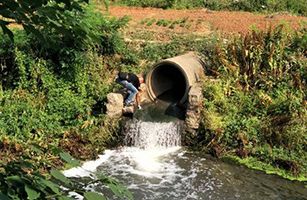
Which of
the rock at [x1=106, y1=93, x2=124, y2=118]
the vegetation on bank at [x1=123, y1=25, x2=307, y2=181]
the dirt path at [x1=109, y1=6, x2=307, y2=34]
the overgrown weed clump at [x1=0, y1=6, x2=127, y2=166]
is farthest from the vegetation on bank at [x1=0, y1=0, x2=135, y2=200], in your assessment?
the dirt path at [x1=109, y1=6, x2=307, y2=34]

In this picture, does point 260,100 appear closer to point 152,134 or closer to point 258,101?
point 258,101

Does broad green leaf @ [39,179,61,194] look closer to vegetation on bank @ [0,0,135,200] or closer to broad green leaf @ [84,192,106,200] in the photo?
broad green leaf @ [84,192,106,200]

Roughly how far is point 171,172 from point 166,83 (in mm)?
4094

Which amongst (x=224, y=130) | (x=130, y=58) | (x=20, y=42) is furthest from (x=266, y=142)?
(x=20, y=42)

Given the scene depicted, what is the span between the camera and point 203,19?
15953 mm

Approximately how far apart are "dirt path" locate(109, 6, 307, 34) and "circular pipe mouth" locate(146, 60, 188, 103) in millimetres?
1897

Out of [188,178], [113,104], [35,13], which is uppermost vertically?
[35,13]

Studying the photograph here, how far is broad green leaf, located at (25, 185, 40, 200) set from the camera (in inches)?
66.0

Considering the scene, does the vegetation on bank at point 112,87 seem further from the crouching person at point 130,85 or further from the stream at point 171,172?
the crouching person at point 130,85

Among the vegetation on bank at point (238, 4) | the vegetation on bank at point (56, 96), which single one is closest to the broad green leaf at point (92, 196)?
the vegetation on bank at point (56, 96)

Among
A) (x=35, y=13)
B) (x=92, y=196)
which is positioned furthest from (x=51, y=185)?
(x=35, y=13)

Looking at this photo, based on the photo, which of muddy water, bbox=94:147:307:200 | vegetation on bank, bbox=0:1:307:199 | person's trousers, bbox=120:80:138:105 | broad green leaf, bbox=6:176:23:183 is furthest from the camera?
person's trousers, bbox=120:80:138:105

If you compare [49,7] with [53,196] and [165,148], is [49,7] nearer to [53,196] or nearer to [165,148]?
[53,196]

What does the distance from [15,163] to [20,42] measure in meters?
9.40
